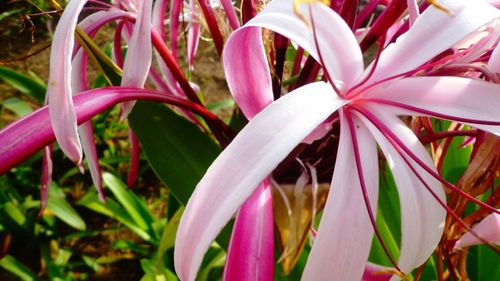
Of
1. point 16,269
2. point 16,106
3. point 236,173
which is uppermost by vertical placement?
point 236,173

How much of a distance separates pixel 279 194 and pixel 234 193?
174mm

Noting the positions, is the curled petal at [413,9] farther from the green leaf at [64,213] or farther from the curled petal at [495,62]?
the green leaf at [64,213]

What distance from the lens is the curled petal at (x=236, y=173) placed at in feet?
0.99

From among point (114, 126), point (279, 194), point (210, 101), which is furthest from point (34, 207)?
point (279, 194)

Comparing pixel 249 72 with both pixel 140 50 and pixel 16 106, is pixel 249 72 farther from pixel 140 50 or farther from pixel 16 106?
pixel 16 106

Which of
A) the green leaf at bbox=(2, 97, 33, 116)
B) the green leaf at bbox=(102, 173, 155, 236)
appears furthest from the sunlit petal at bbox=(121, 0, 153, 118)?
the green leaf at bbox=(2, 97, 33, 116)

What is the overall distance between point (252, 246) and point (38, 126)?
6.6 inches

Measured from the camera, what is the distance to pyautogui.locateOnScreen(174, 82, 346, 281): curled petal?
301mm

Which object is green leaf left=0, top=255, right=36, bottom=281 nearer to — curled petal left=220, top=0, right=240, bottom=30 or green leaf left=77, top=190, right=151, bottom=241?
green leaf left=77, top=190, right=151, bottom=241

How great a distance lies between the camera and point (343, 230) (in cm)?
33

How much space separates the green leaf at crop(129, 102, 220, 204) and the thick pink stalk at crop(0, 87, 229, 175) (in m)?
0.14

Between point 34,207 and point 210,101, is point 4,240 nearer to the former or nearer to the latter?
point 34,207

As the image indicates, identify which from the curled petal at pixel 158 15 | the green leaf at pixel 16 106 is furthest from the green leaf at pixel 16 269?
the curled petal at pixel 158 15

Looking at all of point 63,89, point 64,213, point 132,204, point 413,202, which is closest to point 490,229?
point 413,202
